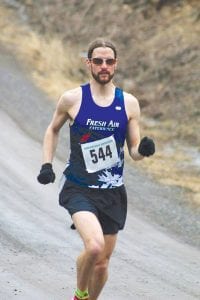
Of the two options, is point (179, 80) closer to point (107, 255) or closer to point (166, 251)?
point (166, 251)

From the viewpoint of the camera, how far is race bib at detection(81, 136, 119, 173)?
5180 mm

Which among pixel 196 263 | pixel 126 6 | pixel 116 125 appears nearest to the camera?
pixel 116 125

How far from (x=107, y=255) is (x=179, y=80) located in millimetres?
14941

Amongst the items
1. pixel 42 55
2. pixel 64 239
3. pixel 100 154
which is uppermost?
pixel 100 154

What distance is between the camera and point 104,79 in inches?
205

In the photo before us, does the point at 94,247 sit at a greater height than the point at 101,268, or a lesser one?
greater

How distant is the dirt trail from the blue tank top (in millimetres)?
1496

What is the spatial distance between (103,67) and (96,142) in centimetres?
56

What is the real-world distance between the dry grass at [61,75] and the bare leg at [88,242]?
26.8 ft

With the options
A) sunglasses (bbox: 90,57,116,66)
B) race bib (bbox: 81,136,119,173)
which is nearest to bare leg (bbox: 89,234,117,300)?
race bib (bbox: 81,136,119,173)

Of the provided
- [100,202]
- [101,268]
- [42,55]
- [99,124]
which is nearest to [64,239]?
[101,268]

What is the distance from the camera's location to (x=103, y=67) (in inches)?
203

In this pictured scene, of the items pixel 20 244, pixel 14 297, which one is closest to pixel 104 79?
pixel 14 297

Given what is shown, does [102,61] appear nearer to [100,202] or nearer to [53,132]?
[53,132]
